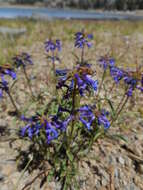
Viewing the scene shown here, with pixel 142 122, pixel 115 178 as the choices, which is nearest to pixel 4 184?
pixel 115 178

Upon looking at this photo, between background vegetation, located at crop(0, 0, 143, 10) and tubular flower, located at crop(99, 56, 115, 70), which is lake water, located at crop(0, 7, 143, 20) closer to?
tubular flower, located at crop(99, 56, 115, 70)

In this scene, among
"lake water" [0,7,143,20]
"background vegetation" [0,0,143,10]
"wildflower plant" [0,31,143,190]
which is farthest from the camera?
"background vegetation" [0,0,143,10]

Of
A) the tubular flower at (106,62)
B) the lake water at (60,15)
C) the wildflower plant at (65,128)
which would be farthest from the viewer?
the lake water at (60,15)

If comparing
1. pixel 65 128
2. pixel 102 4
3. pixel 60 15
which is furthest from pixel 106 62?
pixel 102 4

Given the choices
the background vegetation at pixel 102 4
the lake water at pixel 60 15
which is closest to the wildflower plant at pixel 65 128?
the lake water at pixel 60 15

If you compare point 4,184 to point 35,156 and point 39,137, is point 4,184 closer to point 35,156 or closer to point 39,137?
point 35,156

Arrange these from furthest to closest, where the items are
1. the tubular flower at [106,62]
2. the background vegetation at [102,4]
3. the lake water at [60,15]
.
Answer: the background vegetation at [102,4], the lake water at [60,15], the tubular flower at [106,62]

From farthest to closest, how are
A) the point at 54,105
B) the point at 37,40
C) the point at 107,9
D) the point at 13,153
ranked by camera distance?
the point at 107,9 → the point at 37,40 → the point at 13,153 → the point at 54,105

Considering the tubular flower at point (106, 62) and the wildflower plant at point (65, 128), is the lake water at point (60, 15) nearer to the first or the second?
the tubular flower at point (106, 62)

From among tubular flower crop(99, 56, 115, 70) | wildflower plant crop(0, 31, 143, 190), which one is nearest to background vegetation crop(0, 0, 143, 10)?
tubular flower crop(99, 56, 115, 70)

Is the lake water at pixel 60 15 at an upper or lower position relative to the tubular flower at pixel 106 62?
upper

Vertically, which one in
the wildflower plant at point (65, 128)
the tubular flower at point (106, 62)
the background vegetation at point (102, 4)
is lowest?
the wildflower plant at point (65, 128)
